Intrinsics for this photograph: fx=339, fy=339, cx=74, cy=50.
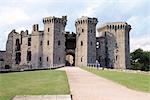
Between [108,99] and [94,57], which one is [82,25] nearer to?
[94,57]

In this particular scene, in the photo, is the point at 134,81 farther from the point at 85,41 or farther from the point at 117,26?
the point at 117,26

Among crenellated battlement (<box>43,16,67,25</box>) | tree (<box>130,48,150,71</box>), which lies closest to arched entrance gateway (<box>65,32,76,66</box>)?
crenellated battlement (<box>43,16,67,25</box>)

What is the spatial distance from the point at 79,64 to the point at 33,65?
1063 cm

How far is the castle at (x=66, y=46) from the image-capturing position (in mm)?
76312

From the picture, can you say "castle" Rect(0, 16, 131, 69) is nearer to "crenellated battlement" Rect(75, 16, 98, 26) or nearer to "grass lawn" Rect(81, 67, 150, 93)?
"crenellated battlement" Rect(75, 16, 98, 26)

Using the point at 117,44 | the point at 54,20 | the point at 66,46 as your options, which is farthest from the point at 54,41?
the point at 117,44

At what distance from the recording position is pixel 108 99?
14570 millimetres

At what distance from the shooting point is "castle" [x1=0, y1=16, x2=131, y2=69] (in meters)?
76.3

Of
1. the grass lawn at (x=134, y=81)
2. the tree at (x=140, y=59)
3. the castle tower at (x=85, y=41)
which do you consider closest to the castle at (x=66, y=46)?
the castle tower at (x=85, y=41)

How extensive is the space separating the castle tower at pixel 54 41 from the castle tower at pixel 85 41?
3500mm

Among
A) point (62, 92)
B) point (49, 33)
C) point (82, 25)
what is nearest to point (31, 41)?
point (49, 33)

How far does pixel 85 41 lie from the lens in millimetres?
77125

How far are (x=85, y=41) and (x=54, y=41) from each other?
7.09 metres

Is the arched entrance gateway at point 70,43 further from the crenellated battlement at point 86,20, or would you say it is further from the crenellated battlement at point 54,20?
the crenellated battlement at point 54,20
